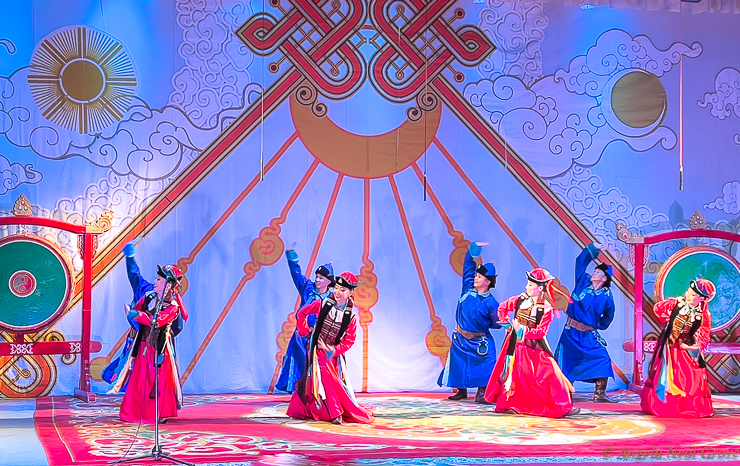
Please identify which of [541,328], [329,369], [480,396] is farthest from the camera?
[480,396]

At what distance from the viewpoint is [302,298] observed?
6750 millimetres

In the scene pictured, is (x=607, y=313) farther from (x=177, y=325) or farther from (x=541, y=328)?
(x=177, y=325)

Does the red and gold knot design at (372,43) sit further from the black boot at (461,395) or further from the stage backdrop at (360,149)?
the black boot at (461,395)

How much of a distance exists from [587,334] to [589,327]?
0.20 ft

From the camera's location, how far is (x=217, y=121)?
764 cm

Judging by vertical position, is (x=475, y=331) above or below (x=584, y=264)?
below

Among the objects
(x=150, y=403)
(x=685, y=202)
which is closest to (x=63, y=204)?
(x=150, y=403)

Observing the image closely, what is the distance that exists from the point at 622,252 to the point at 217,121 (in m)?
3.95

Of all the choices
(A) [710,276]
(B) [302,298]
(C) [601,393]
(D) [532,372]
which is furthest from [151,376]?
(A) [710,276]

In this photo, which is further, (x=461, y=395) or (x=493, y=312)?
(x=461, y=395)

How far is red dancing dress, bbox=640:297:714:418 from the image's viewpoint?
625cm

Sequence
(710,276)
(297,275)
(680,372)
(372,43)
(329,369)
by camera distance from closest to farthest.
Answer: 1. (329,369)
2. (680,372)
3. (297,275)
4. (372,43)
5. (710,276)

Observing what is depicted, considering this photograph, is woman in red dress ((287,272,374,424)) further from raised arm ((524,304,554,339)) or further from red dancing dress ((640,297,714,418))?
red dancing dress ((640,297,714,418))

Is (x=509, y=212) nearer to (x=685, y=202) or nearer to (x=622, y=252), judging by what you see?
(x=622, y=252)
